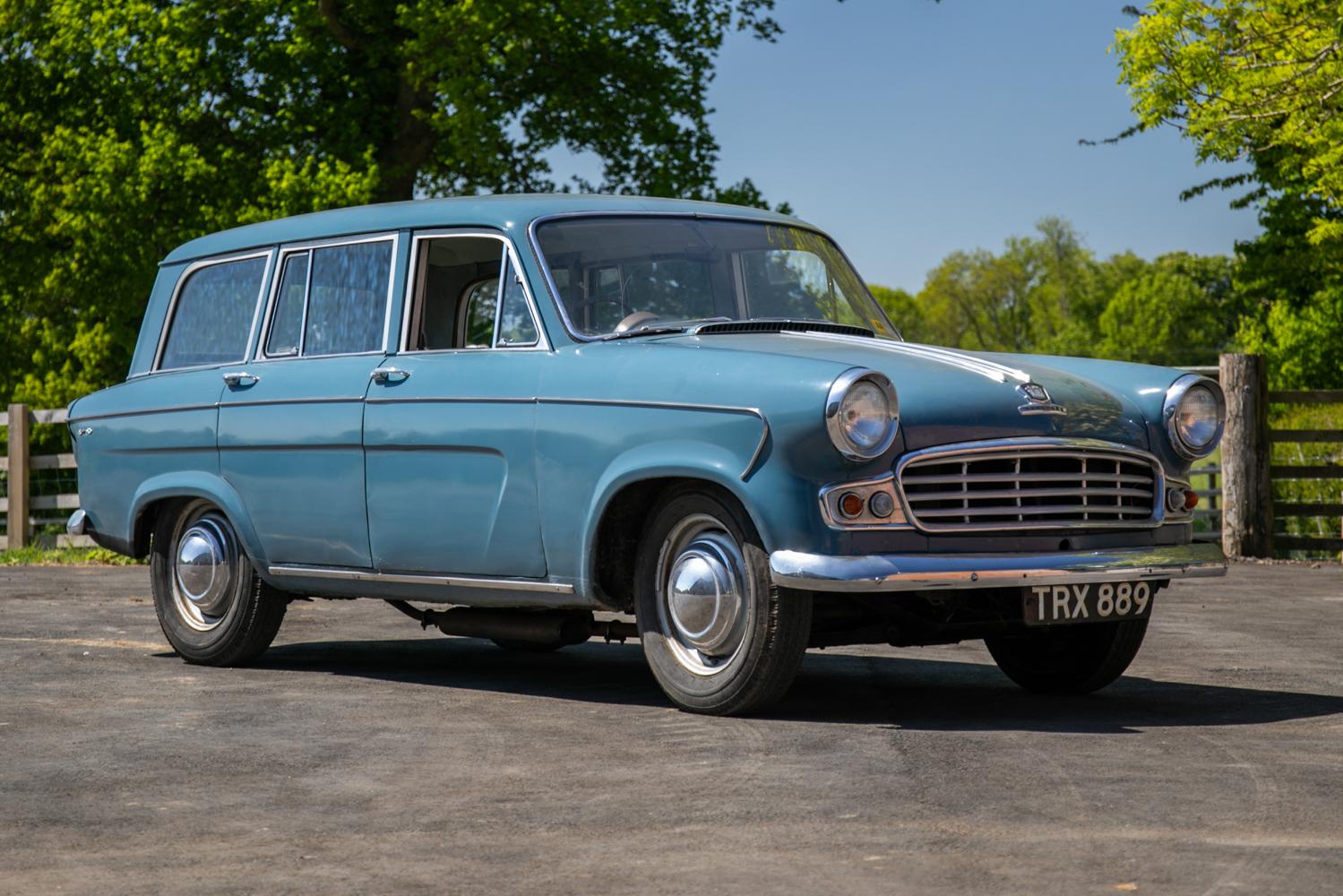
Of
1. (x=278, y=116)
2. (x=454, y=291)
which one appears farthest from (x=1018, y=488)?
(x=278, y=116)

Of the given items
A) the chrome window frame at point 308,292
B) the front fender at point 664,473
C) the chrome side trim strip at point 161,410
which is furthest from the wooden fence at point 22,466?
the front fender at point 664,473

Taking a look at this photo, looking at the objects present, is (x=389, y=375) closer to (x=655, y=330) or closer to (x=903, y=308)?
(x=655, y=330)

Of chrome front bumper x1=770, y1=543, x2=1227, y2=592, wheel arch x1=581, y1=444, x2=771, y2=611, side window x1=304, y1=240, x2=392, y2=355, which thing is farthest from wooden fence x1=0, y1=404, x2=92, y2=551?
chrome front bumper x1=770, y1=543, x2=1227, y2=592

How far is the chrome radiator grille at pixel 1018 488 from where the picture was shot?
6238 millimetres

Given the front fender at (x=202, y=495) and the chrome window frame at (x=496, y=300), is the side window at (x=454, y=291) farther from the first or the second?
the front fender at (x=202, y=495)

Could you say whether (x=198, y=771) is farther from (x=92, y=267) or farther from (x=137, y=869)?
(x=92, y=267)

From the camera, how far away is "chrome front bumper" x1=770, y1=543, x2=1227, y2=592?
237 inches

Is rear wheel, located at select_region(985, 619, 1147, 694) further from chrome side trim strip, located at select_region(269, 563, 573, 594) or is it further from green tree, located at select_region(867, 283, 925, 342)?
green tree, located at select_region(867, 283, 925, 342)

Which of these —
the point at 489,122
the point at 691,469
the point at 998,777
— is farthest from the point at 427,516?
the point at 489,122

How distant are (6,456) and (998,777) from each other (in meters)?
17.4

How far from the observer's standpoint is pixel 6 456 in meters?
20.7

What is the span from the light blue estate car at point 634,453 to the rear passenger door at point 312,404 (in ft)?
0.05

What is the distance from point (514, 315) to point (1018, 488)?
209 cm

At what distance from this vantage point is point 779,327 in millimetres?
7309
